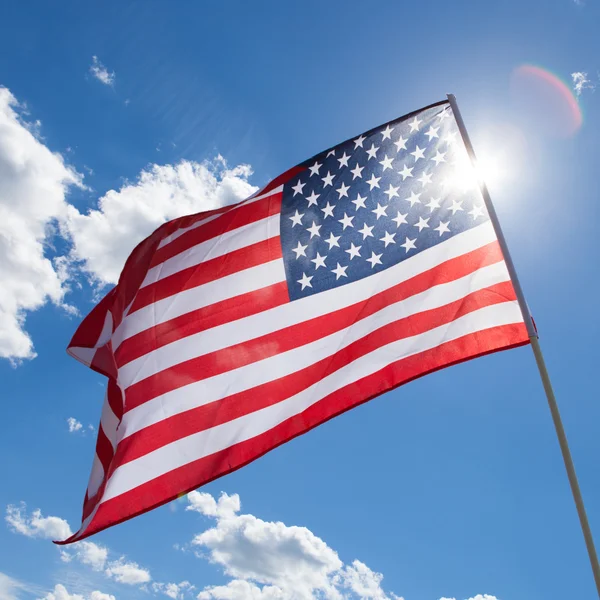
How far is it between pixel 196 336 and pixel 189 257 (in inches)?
55.3

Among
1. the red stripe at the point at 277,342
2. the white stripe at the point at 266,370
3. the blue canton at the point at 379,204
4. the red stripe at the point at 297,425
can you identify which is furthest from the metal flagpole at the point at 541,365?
the white stripe at the point at 266,370

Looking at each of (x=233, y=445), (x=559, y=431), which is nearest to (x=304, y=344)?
(x=233, y=445)

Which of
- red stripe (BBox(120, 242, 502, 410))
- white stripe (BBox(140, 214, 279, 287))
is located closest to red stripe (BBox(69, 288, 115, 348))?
white stripe (BBox(140, 214, 279, 287))

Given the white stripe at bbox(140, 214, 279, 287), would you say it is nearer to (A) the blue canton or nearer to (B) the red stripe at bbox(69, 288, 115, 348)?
(A) the blue canton

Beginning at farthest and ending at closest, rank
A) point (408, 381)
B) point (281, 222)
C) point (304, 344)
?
point (281, 222), point (304, 344), point (408, 381)

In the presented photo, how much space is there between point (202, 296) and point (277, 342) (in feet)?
4.85

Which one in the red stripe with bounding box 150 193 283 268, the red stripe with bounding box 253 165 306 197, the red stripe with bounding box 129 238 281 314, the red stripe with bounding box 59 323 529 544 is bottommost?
the red stripe with bounding box 59 323 529 544

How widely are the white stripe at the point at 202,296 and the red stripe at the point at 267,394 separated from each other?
5.18 feet

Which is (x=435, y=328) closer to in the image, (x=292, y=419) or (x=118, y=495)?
(x=292, y=419)

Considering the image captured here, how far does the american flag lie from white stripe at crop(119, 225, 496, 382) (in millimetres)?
19

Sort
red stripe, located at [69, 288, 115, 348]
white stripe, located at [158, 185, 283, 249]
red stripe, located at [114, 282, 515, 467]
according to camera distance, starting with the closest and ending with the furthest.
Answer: red stripe, located at [114, 282, 515, 467], white stripe, located at [158, 185, 283, 249], red stripe, located at [69, 288, 115, 348]

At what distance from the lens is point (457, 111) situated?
28.7ft

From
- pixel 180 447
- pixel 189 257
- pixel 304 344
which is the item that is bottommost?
pixel 180 447

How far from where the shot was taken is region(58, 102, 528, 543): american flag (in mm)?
7922
